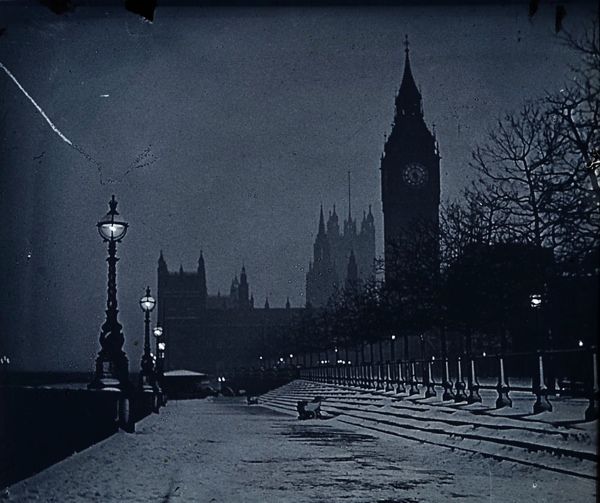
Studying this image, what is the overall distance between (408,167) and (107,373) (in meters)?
7.19

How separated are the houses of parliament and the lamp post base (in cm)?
118

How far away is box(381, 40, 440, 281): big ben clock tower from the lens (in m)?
8.68

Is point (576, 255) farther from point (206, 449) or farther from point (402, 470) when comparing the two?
point (206, 449)

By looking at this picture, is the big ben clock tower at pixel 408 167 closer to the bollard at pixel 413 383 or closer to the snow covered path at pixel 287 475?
the snow covered path at pixel 287 475

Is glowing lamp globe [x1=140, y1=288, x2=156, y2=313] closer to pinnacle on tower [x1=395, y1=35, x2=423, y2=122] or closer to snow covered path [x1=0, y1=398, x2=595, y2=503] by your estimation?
snow covered path [x1=0, y1=398, x2=595, y2=503]

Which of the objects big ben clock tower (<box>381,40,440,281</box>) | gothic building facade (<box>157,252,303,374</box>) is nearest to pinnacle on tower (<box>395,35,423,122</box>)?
big ben clock tower (<box>381,40,440,281</box>)

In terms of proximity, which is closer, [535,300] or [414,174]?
[414,174]

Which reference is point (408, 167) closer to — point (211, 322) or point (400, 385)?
point (211, 322)

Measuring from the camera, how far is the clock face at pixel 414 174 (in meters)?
9.81

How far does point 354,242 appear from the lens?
10.9m


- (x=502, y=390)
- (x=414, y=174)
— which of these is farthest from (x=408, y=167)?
(x=502, y=390)

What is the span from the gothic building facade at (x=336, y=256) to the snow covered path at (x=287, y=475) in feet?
6.51

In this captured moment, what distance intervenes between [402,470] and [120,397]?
6.25 m

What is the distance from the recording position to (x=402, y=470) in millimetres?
9281
